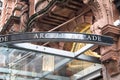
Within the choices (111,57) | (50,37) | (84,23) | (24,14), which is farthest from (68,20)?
(24,14)

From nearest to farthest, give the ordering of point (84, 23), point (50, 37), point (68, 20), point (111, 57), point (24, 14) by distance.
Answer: point (50, 37) → point (111, 57) → point (84, 23) → point (68, 20) → point (24, 14)

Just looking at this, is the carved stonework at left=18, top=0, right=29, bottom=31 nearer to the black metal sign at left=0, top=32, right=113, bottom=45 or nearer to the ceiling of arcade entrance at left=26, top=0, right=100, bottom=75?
the ceiling of arcade entrance at left=26, top=0, right=100, bottom=75

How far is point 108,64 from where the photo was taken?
415 inches

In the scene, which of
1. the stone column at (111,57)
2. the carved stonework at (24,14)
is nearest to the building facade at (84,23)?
the stone column at (111,57)

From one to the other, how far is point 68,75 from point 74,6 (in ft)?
10.9

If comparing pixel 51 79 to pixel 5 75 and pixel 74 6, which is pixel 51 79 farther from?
pixel 74 6

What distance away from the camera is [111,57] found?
1027 centimetres

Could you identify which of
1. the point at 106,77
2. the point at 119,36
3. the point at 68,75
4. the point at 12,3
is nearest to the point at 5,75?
the point at 68,75

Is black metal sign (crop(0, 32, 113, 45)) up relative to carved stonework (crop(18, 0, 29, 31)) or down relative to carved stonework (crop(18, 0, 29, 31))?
down

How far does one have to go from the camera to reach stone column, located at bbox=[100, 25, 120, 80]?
10254 millimetres

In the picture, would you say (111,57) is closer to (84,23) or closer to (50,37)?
(50,37)

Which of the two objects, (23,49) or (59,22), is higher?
(59,22)

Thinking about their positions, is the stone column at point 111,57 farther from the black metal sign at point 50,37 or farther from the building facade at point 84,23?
the black metal sign at point 50,37

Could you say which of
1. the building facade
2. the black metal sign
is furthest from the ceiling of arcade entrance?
the black metal sign
